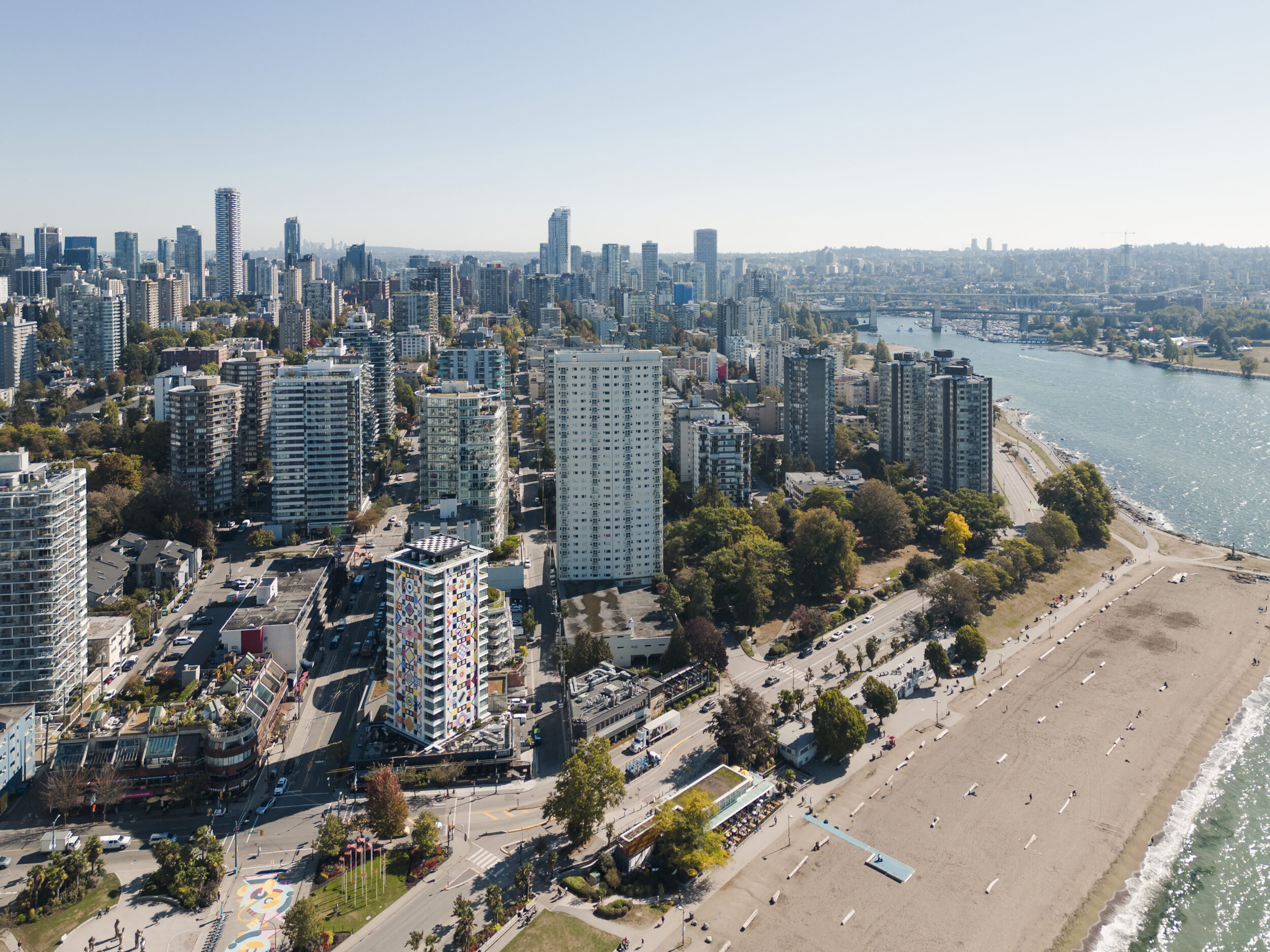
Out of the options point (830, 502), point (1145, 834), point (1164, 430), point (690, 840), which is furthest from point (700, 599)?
point (1164, 430)

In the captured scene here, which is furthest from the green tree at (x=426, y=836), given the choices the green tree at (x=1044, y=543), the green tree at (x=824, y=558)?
the green tree at (x=1044, y=543)

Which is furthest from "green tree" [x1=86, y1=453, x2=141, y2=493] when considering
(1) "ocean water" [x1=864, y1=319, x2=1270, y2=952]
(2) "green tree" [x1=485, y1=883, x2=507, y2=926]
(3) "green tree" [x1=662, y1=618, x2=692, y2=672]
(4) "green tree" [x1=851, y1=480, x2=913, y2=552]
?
(1) "ocean water" [x1=864, y1=319, x2=1270, y2=952]

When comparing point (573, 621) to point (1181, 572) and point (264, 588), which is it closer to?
point (264, 588)

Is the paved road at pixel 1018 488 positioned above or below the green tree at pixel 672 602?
above

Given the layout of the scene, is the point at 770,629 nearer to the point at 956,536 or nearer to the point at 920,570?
the point at 920,570

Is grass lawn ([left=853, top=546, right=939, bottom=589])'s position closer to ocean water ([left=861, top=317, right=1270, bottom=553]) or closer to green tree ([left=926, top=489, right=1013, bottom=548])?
green tree ([left=926, top=489, right=1013, bottom=548])

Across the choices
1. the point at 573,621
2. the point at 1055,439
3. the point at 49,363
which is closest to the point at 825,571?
the point at 573,621

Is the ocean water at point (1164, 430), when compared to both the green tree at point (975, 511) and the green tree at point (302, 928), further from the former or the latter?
the green tree at point (302, 928)
